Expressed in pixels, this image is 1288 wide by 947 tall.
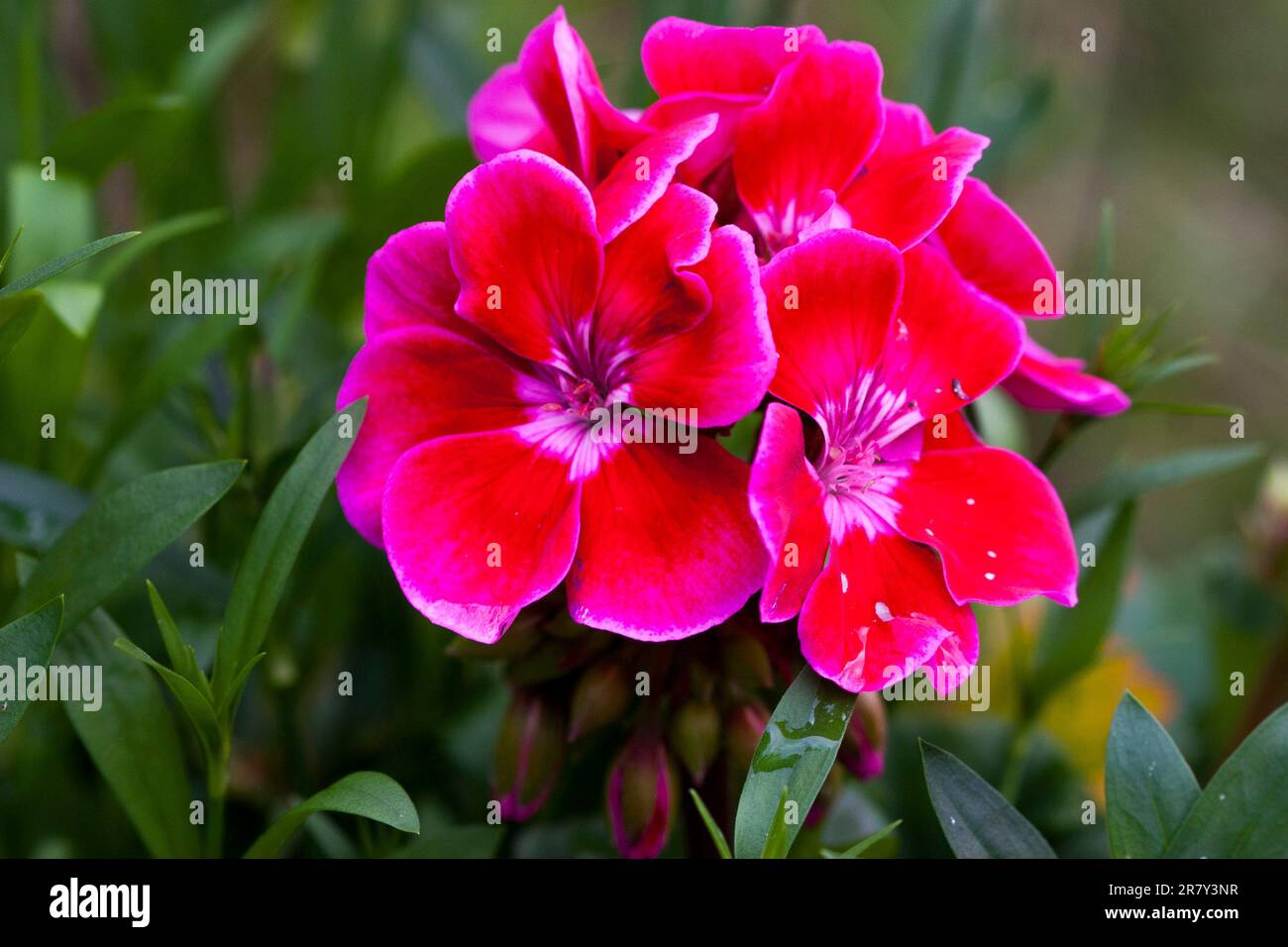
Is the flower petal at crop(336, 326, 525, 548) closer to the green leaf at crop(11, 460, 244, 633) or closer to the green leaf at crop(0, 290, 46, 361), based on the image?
the green leaf at crop(11, 460, 244, 633)

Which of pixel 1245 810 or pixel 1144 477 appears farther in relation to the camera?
pixel 1144 477

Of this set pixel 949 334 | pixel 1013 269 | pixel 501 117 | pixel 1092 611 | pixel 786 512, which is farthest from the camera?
pixel 1092 611

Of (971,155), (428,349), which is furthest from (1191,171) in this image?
(428,349)

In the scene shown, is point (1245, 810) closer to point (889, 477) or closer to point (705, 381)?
point (889, 477)

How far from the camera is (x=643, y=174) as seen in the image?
34.1 inches

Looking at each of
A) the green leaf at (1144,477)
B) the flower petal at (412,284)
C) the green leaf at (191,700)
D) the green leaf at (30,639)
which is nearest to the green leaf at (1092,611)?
the green leaf at (1144,477)

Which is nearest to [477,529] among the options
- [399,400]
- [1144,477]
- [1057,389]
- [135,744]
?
[399,400]

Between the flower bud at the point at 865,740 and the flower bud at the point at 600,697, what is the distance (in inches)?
6.7

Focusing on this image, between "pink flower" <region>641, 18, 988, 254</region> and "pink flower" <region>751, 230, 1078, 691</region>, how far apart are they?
68 mm

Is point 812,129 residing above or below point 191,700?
above

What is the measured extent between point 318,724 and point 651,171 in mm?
894

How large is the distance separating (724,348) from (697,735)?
0.93 ft

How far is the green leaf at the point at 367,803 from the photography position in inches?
33.6

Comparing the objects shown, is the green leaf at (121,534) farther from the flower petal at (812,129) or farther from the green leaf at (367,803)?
the flower petal at (812,129)
